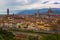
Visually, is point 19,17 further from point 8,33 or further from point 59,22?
point 59,22

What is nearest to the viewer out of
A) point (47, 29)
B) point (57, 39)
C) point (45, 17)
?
point (57, 39)

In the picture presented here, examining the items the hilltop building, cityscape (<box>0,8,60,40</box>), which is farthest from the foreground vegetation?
the hilltop building

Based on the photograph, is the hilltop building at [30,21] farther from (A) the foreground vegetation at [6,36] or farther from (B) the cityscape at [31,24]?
(A) the foreground vegetation at [6,36]

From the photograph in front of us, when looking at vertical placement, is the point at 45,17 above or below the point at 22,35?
above

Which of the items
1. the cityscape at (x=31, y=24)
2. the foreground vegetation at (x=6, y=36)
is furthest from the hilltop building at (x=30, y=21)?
the foreground vegetation at (x=6, y=36)

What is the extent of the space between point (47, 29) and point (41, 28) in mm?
220

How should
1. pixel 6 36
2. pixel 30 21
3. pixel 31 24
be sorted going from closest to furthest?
pixel 6 36
pixel 31 24
pixel 30 21

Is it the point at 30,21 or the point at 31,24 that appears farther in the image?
the point at 30,21

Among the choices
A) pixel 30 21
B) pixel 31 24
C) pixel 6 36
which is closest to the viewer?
pixel 6 36

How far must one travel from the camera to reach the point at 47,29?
479 cm

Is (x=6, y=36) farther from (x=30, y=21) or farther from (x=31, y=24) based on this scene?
(x=30, y=21)

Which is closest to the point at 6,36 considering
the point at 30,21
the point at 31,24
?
the point at 31,24

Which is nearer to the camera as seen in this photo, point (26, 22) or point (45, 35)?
point (45, 35)

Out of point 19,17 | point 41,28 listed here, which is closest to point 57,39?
point 41,28
